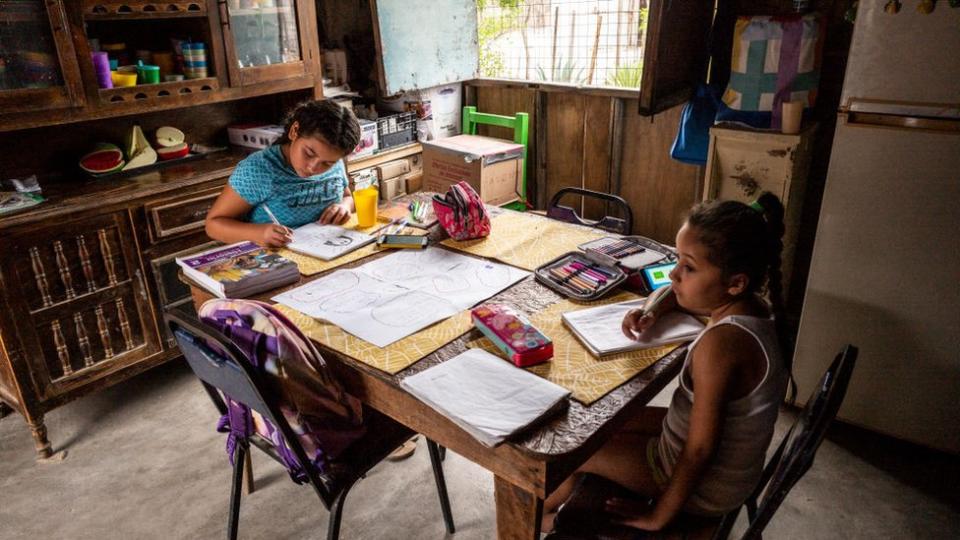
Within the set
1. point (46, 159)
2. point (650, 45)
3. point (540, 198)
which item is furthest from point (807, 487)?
point (46, 159)

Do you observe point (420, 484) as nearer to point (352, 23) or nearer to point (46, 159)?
point (46, 159)

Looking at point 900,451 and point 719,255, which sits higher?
point 719,255

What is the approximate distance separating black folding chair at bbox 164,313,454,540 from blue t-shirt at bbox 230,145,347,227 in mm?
830

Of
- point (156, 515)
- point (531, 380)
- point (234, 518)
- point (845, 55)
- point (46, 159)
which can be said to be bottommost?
point (156, 515)

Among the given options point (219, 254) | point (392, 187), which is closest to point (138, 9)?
point (219, 254)

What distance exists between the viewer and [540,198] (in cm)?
420

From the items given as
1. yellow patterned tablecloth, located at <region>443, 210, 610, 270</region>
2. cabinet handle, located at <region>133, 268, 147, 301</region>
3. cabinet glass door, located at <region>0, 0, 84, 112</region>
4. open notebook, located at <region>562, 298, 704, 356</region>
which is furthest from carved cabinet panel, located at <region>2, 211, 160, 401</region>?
open notebook, located at <region>562, 298, 704, 356</region>

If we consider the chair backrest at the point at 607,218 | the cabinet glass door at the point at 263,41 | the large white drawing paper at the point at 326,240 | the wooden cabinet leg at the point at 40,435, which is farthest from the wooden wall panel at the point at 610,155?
the wooden cabinet leg at the point at 40,435

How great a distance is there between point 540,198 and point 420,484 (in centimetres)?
244

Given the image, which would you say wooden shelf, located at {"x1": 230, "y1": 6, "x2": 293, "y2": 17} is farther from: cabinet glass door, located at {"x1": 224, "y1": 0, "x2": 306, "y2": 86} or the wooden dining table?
the wooden dining table

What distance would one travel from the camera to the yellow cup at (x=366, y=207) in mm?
2150

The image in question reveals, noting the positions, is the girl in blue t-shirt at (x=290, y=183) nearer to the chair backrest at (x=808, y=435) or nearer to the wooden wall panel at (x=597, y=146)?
the chair backrest at (x=808, y=435)

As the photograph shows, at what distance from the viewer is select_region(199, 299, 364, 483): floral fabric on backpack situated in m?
1.30

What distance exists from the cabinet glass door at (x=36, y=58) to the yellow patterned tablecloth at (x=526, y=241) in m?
1.58
